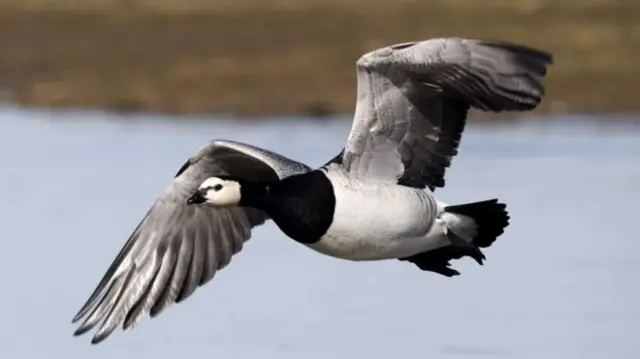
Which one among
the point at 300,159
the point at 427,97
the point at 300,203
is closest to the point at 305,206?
the point at 300,203

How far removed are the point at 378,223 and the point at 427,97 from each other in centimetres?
73

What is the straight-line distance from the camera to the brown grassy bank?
72.4ft

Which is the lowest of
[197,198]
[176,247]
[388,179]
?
[176,247]

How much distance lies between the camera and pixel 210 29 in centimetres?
2495

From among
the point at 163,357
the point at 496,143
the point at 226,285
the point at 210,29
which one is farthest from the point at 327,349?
the point at 210,29

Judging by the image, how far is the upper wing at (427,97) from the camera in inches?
368

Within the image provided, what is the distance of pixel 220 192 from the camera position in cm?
999

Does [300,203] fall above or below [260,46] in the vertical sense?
below

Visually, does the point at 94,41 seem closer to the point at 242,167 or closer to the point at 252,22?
the point at 252,22

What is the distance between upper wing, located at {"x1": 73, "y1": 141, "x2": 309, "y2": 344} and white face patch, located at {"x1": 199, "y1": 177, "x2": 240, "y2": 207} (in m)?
0.44

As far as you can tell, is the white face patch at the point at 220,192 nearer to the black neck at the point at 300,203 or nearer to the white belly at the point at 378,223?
the black neck at the point at 300,203

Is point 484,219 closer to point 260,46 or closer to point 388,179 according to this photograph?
point 388,179

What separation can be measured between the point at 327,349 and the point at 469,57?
2.57 metres

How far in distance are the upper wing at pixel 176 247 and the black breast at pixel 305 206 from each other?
543 mm
